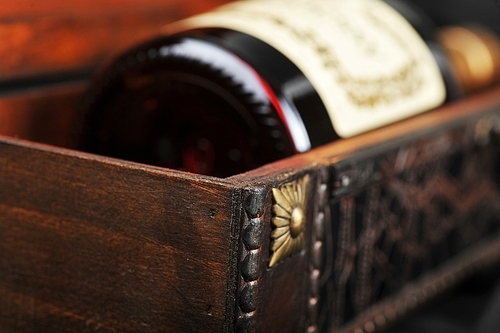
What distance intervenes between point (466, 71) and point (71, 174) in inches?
26.0

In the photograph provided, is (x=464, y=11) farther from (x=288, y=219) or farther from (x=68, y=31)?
(x=288, y=219)

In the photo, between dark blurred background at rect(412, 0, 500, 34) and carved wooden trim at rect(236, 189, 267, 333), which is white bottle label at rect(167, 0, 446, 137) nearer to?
carved wooden trim at rect(236, 189, 267, 333)

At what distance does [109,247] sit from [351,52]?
0.38 m

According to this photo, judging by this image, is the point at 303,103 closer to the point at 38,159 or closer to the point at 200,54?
the point at 200,54

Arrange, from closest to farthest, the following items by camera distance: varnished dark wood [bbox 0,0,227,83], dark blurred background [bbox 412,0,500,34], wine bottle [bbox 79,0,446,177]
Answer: wine bottle [bbox 79,0,446,177]
varnished dark wood [bbox 0,0,227,83]
dark blurred background [bbox 412,0,500,34]

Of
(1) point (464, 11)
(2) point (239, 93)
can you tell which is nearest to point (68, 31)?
(2) point (239, 93)

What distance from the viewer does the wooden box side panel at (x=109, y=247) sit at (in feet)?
1.92

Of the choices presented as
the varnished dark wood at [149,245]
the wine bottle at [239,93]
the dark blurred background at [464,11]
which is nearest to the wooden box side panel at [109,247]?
the varnished dark wood at [149,245]

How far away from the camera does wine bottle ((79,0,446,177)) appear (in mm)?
723

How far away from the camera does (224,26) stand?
80 cm

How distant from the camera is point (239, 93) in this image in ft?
2.36

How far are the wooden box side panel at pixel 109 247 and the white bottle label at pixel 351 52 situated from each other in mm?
245

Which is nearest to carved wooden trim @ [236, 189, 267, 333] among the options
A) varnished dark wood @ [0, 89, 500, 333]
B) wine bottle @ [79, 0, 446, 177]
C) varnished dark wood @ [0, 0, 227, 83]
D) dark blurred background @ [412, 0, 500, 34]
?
varnished dark wood @ [0, 89, 500, 333]

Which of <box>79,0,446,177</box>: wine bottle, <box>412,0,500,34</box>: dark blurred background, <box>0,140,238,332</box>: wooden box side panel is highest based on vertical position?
<box>412,0,500,34</box>: dark blurred background
